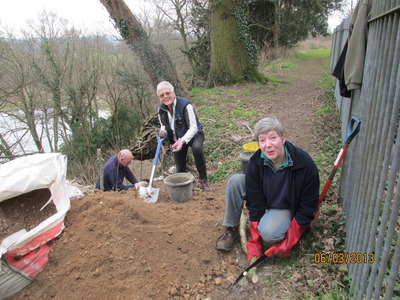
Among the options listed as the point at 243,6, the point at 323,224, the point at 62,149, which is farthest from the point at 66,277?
the point at 243,6

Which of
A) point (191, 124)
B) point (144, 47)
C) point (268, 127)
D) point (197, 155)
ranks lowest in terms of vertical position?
point (197, 155)

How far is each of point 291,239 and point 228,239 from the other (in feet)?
2.10

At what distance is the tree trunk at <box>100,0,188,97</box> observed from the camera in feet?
30.6

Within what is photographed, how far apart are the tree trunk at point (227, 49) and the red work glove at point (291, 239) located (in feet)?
33.5

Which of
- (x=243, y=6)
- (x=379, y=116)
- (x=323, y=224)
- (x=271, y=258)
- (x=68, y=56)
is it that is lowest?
(x=271, y=258)

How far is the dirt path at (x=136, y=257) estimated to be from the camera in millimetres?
2287

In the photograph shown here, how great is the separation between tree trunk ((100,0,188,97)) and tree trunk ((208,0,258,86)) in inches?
109

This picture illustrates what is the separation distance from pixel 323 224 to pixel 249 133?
388cm

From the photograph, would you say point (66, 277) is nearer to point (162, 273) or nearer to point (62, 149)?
point (162, 273)

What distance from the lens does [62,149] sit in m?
12.0

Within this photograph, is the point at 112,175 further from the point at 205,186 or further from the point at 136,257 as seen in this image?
the point at 136,257

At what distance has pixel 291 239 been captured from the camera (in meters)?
2.39
